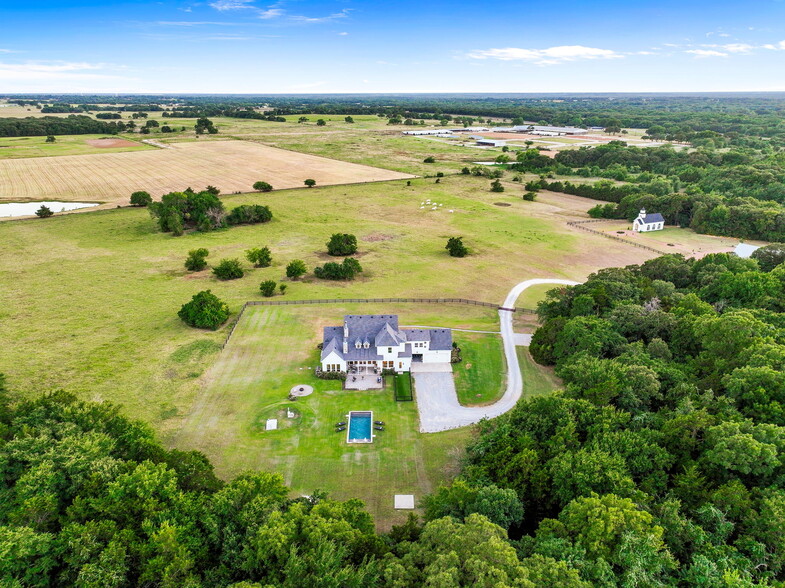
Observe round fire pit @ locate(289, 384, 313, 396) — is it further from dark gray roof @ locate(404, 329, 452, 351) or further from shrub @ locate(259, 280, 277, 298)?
shrub @ locate(259, 280, 277, 298)

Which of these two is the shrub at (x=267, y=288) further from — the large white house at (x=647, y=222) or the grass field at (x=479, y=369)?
the large white house at (x=647, y=222)

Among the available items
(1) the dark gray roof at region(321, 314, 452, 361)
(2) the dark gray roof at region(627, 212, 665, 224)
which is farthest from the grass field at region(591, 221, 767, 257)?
(1) the dark gray roof at region(321, 314, 452, 361)

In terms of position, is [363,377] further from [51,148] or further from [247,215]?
[51,148]

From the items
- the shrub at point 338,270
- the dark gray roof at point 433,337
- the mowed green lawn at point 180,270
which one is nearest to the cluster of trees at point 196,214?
the mowed green lawn at point 180,270

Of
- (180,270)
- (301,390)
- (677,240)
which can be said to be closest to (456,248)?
(301,390)

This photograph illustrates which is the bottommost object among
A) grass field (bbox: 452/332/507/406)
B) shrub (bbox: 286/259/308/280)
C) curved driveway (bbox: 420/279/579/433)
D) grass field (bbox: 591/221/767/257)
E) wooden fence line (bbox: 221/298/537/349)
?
curved driveway (bbox: 420/279/579/433)
